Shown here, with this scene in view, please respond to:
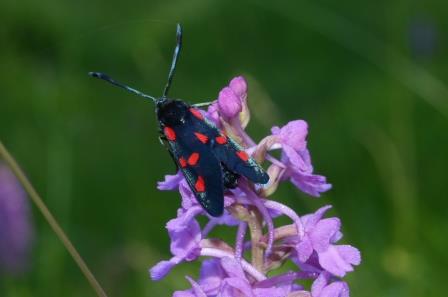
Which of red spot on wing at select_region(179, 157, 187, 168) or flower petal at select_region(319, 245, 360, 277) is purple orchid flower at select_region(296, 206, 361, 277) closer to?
flower petal at select_region(319, 245, 360, 277)

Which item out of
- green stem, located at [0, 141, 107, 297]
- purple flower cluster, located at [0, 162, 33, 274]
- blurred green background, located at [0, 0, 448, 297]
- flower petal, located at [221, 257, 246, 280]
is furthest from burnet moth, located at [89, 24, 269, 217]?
purple flower cluster, located at [0, 162, 33, 274]

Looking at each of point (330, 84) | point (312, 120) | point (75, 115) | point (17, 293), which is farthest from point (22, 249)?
point (330, 84)

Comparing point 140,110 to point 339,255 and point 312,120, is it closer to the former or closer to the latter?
point 312,120

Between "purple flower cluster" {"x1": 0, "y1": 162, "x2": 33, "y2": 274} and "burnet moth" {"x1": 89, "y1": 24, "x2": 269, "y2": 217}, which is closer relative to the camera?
"burnet moth" {"x1": 89, "y1": 24, "x2": 269, "y2": 217}

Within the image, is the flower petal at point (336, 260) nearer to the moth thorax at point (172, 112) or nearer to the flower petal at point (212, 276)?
the flower petal at point (212, 276)

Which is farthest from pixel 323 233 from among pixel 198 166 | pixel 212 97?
pixel 212 97

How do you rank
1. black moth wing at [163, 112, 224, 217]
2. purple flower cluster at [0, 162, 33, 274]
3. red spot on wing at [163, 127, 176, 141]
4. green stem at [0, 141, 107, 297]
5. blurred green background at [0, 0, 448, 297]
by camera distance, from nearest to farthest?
1. black moth wing at [163, 112, 224, 217]
2. red spot on wing at [163, 127, 176, 141]
3. green stem at [0, 141, 107, 297]
4. blurred green background at [0, 0, 448, 297]
5. purple flower cluster at [0, 162, 33, 274]

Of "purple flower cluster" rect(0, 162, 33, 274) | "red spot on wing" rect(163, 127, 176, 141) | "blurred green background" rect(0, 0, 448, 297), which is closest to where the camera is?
"red spot on wing" rect(163, 127, 176, 141)
